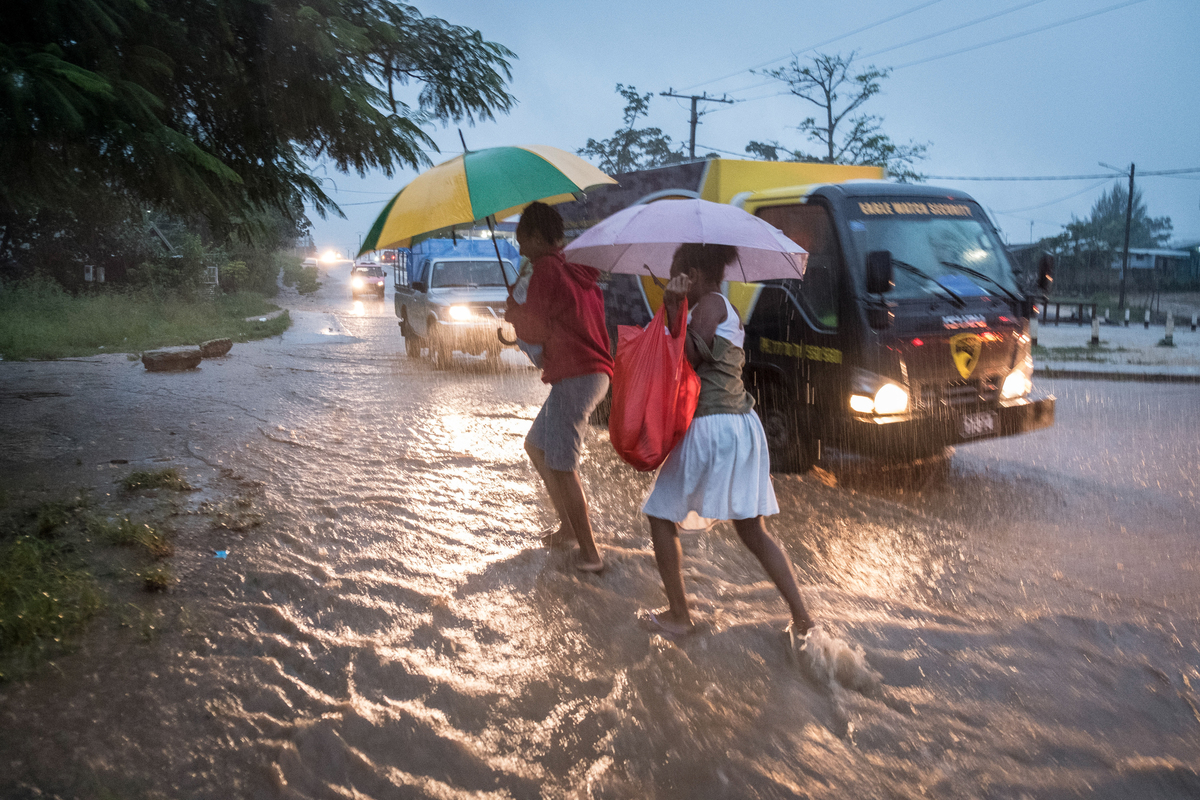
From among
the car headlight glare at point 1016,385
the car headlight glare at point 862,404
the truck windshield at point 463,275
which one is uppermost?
Answer: the truck windshield at point 463,275

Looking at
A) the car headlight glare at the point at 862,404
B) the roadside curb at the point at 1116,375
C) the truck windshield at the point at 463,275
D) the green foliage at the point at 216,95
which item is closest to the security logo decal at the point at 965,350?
the car headlight glare at the point at 862,404

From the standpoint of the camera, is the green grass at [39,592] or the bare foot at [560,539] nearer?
the green grass at [39,592]

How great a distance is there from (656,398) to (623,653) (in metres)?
1.11

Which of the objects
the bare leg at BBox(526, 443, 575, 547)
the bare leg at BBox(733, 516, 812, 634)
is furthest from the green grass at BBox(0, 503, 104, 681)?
the bare leg at BBox(733, 516, 812, 634)

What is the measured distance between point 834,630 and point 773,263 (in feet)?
5.72

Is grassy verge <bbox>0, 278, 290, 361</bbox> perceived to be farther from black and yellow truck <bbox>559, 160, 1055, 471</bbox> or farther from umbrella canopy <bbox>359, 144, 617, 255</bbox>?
black and yellow truck <bbox>559, 160, 1055, 471</bbox>

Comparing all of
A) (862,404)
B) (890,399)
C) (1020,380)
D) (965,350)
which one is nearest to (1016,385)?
(1020,380)

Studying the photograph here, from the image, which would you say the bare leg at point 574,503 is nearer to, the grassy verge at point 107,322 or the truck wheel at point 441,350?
the truck wheel at point 441,350

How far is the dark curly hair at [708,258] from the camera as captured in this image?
3.62 metres

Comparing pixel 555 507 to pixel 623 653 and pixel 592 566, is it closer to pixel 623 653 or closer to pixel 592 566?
pixel 592 566

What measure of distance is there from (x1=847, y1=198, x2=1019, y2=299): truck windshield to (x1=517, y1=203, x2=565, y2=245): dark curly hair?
289cm

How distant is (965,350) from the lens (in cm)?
626

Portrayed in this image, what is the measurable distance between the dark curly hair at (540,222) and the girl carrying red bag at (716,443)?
885 mm

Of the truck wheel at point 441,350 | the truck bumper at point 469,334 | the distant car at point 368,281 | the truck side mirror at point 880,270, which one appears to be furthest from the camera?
the distant car at point 368,281
